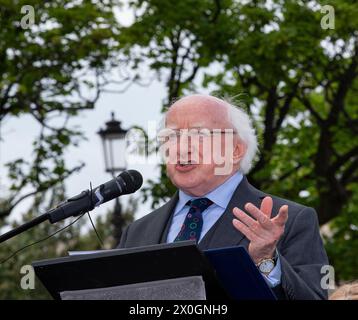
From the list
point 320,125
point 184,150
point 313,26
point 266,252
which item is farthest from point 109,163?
point 266,252

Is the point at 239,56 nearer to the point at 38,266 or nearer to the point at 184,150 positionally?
the point at 184,150

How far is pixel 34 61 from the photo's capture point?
14.0 meters

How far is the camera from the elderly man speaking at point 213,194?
4.20 m

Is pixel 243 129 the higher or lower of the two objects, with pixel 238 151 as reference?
higher

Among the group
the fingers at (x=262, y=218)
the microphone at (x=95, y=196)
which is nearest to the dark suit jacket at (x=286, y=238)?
the fingers at (x=262, y=218)

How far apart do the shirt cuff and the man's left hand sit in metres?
0.21

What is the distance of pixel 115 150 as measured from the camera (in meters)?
11.2

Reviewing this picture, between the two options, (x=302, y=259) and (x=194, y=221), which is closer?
(x=302, y=259)

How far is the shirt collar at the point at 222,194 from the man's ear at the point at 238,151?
0.09m

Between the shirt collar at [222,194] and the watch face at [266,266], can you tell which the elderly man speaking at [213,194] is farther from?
the watch face at [266,266]

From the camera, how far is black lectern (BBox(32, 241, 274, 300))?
3.12 metres

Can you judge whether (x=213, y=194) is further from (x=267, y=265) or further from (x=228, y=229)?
(x=267, y=265)

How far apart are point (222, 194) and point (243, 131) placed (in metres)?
0.42

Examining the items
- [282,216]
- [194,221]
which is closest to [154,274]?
[282,216]
